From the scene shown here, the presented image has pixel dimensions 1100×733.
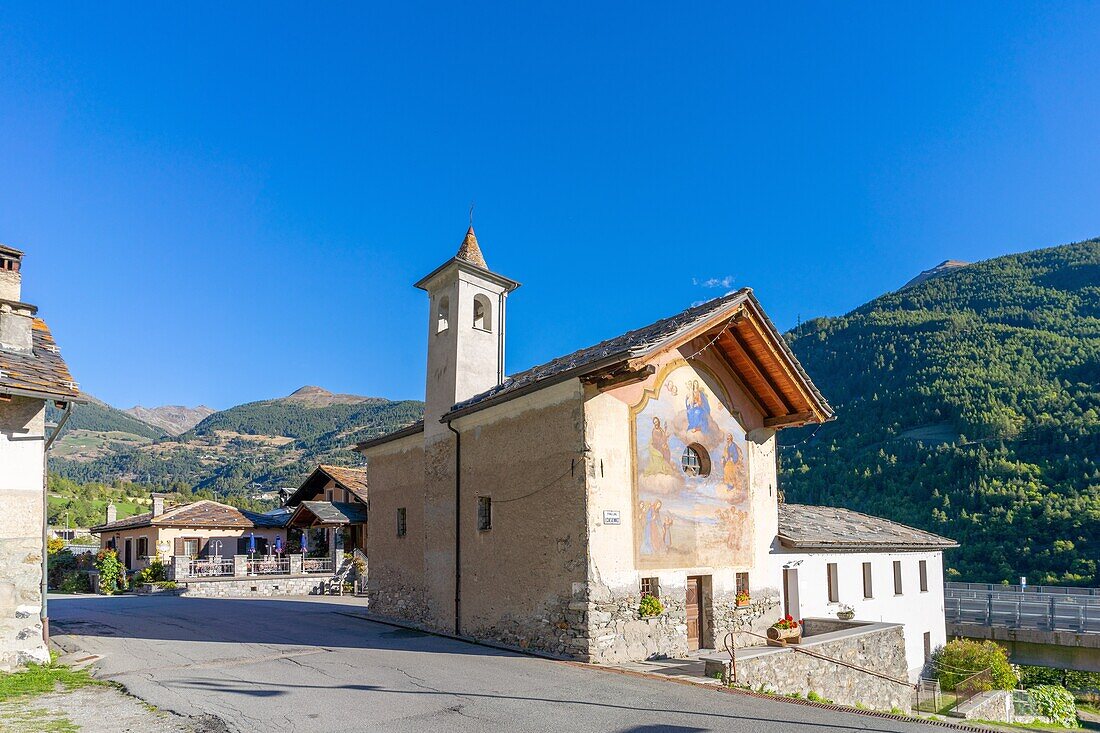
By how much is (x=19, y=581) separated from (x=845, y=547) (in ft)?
66.2

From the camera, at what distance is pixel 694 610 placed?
54.6ft

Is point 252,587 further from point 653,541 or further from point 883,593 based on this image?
point 883,593

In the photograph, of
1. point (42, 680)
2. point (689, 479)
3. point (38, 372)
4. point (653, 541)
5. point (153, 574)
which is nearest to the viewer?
point (42, 680)

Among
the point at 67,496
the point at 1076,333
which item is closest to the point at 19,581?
the point at 67,496

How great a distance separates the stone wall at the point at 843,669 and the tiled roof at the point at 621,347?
5926 millimetres

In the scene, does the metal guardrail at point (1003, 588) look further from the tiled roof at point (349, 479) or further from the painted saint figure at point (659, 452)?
the tiled roof at point (349, 479)

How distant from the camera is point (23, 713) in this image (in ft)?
31.0

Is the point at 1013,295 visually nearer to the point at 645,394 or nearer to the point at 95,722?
the point at 645,394

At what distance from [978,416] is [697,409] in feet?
203

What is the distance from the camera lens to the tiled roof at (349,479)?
4041 centimetres

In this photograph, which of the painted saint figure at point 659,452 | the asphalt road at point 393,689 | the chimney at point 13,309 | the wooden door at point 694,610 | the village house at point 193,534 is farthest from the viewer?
the village house at point 193,534

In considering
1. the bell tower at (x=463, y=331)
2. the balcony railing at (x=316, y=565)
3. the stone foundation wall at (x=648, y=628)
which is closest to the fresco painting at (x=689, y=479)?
the stone foundation wall at (x=648, y=628)

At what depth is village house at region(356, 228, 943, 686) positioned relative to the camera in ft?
48.0

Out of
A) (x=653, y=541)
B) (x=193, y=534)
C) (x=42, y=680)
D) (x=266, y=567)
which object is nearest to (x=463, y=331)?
(x=653, y=541)
